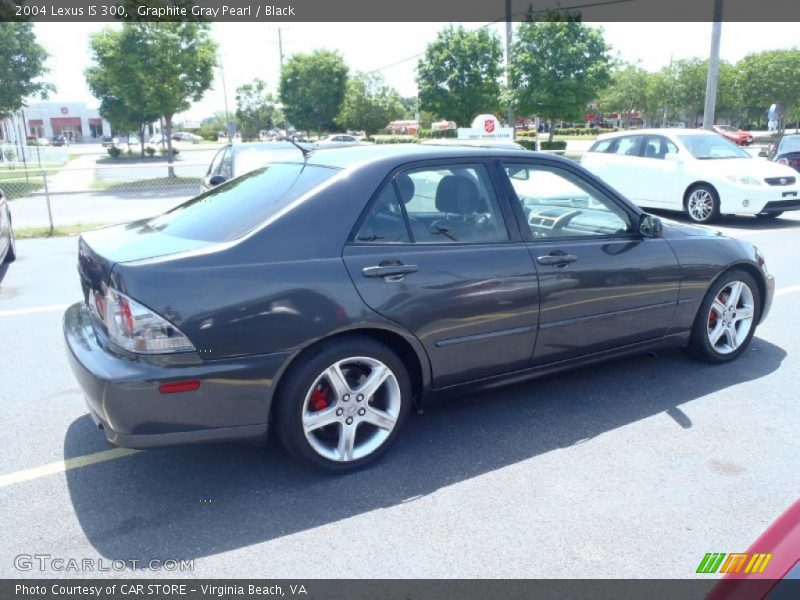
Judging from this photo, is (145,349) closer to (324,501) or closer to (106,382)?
(106,382)

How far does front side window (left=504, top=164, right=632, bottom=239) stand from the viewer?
13.7 ft

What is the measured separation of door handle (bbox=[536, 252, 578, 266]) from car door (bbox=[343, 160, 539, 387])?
0.09m

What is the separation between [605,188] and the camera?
4.38m

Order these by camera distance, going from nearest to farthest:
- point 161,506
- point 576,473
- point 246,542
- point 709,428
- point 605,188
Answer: point 246,542, point 161,506, point 576,473, point 709,428, point 605,188

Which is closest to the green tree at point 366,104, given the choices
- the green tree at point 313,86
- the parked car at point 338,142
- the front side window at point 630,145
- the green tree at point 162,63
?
the green tree at point 313,86

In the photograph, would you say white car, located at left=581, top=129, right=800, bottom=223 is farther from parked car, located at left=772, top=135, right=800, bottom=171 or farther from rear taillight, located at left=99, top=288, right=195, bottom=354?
rear taillight, located at left=99, top=288, right=195, bottom=354

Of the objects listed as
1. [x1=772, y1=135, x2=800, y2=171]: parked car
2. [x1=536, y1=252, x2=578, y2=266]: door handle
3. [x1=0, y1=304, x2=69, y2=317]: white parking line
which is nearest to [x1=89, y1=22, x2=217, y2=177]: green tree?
[x1=772, y1=135, x2=800, y2=171]: parked car

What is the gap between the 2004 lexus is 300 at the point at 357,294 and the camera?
120 inches

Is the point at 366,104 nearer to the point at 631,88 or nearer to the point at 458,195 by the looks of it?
the point at 631,88

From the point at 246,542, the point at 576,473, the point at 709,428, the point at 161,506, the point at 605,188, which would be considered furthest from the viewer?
the point at 605,188

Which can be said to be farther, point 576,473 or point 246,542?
point 576,473

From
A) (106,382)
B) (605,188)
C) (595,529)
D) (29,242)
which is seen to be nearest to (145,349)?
(106,382)

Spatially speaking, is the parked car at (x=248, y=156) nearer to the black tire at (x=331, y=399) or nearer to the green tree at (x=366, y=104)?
the black tire at (x=331, y=399)

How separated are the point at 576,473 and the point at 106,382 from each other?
7.67 feet
